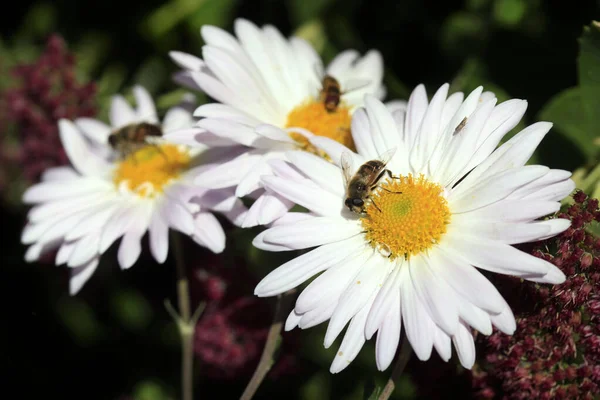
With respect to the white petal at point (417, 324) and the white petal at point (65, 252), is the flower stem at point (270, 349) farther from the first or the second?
the white petal at point (65, 252)

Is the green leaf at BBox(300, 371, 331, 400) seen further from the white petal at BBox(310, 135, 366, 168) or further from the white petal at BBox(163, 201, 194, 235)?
the white petal at BBox(310, 135, 366, 168)

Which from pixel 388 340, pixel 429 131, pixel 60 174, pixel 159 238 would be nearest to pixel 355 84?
pixel 429 131

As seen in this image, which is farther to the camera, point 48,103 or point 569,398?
point 48,103

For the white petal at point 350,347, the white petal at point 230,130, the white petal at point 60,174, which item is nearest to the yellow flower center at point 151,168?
the white petal at point 60,174

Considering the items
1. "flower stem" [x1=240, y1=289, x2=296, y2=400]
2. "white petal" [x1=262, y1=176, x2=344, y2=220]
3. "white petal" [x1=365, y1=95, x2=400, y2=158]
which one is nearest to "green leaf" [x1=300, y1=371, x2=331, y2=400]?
"flower stem" [x1=240, y1=289, x2=296, y2=400]

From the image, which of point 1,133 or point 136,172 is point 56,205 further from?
point 1,133

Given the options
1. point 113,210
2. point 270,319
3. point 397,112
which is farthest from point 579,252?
point 113,210

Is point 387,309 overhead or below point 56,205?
below
